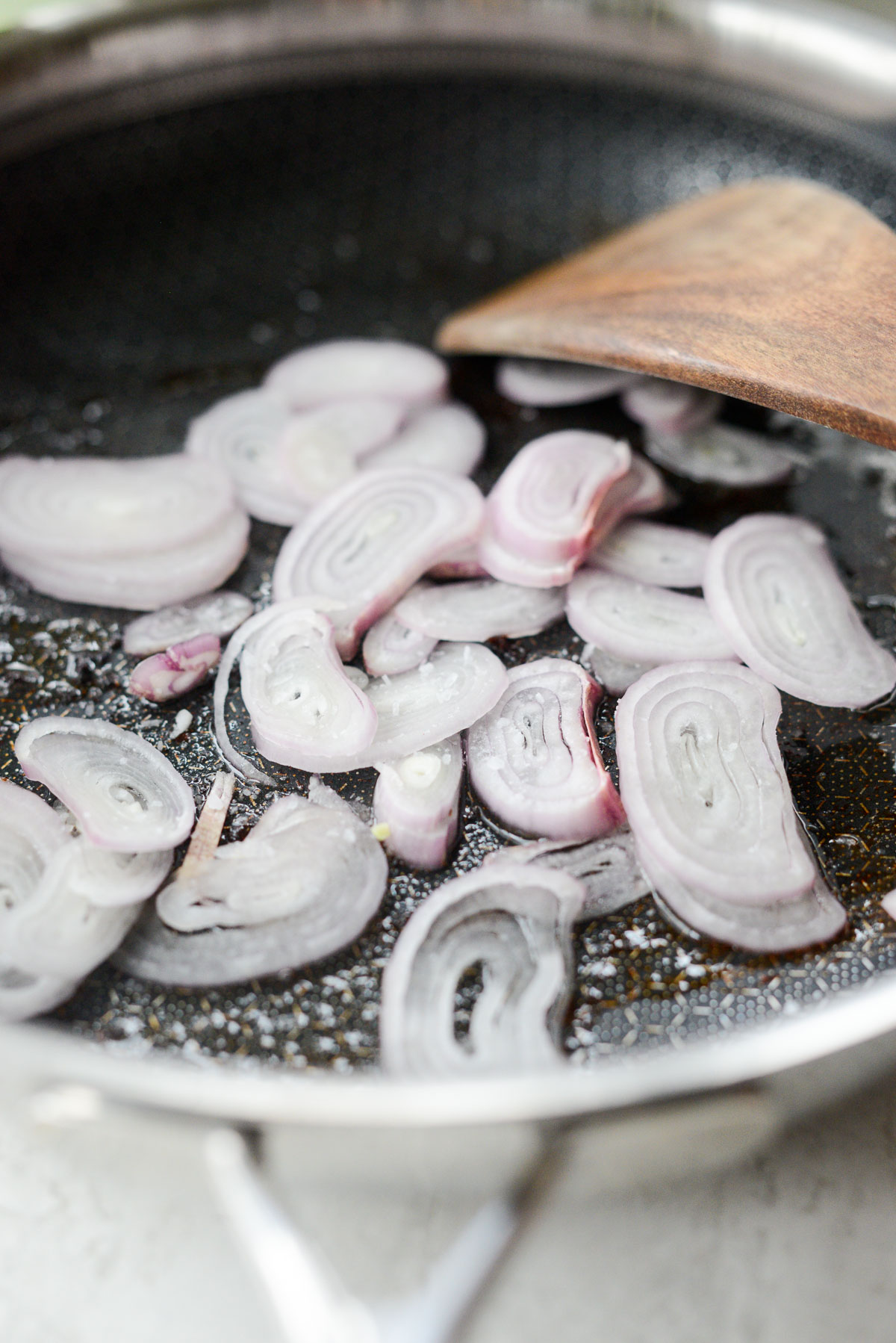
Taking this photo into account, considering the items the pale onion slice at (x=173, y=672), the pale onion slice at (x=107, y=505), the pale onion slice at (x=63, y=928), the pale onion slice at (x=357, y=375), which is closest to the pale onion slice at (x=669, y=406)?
the pale onion slice at (x=357, y=375)

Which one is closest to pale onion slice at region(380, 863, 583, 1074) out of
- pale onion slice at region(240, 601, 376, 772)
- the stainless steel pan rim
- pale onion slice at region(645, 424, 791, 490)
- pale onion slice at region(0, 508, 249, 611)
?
pale onion slice at region(240, 601, 376, 772)

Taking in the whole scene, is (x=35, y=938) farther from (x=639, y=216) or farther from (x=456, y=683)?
(x=639, y=216)

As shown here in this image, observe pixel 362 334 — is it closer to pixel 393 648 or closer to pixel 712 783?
pixel 393 648

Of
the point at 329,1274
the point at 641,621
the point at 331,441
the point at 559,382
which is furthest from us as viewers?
the point at 559,382

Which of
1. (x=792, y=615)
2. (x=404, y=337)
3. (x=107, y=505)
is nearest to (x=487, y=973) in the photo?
(x=792, y=615)

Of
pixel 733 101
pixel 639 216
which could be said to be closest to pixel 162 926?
pixel 639 216
